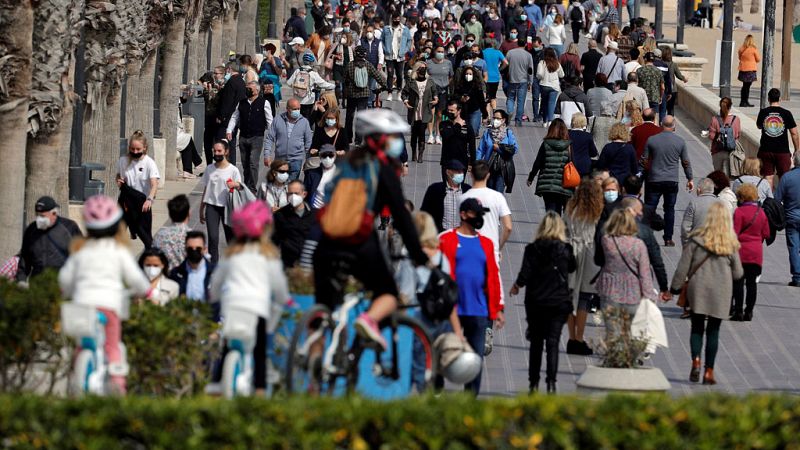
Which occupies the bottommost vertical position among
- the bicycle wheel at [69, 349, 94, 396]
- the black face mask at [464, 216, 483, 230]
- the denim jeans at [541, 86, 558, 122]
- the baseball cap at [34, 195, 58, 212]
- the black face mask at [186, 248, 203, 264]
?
the bicycle wheel at [69, 349, 94, 396]

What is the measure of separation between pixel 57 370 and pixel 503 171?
1171cm

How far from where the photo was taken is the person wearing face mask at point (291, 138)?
23.2 metres

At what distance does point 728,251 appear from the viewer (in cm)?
1627

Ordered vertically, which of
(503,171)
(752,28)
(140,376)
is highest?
(752,28)

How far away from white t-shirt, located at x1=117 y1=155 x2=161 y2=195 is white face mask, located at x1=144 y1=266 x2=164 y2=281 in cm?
616

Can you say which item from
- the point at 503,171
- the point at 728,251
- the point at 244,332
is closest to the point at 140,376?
the point at 244,332

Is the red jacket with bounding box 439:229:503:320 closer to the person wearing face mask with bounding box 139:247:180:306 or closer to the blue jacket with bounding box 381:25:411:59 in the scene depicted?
the person wearing face mask with bounding box 139:247:180:306

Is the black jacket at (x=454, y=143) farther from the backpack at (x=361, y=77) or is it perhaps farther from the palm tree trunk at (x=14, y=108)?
the backpack at (x=361, y=77)

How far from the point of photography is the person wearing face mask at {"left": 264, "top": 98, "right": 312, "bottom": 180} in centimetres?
2323

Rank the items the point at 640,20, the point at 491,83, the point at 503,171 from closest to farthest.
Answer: the point at 503,171, the point at 491,83, the point at 640,20

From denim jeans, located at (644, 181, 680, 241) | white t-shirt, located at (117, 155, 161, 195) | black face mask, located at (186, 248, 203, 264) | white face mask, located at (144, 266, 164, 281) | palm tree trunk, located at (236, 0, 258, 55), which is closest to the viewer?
white face mask, located at (144, 266, 164, 281)

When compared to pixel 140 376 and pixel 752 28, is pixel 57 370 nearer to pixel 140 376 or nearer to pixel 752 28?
pixel 140 376

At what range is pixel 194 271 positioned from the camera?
14.9m

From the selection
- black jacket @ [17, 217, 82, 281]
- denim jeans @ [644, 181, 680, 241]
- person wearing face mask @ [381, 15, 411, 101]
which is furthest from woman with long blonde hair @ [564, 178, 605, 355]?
person wearing face mask @ [381, 15, 411, 101]
